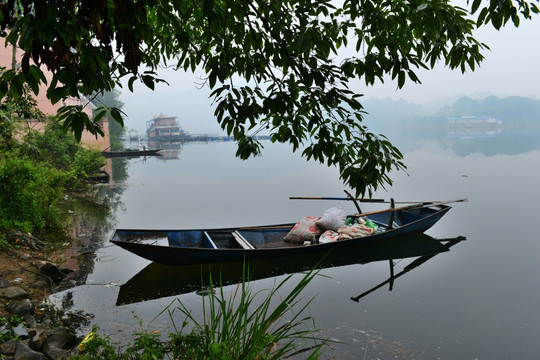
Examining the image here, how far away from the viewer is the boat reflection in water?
735 centimetres

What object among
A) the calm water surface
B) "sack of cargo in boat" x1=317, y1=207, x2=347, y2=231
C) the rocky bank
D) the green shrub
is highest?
the green shrub

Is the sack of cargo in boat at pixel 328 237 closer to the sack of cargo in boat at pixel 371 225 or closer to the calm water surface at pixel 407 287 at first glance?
the calm water surface at pixel 407 287

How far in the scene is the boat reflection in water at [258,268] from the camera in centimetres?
735

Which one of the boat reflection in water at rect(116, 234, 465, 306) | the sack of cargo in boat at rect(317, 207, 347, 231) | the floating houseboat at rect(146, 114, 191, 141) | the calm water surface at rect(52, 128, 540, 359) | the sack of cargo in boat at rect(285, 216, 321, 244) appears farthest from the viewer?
the floating houseboat at rect(146, 114, 191, 141)

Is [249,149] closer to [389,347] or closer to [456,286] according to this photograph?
[389,347]

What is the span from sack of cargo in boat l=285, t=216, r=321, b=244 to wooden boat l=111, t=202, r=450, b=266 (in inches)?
6.9

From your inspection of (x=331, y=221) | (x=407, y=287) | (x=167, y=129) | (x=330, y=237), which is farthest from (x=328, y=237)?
(x=167, y=129)

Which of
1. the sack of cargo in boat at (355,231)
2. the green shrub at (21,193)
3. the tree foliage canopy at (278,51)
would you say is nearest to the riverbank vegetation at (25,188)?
the green shrub at (21,193)

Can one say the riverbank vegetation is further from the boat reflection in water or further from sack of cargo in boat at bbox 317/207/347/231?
sack of cargo in boat at bbox 317/207/347/231

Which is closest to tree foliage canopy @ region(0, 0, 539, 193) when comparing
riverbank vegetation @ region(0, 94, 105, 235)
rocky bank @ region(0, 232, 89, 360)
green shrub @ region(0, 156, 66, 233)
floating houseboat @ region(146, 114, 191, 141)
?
rocky bank @ region(0, 232, 89, 360)

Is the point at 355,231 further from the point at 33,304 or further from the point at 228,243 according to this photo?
the point at 33,304

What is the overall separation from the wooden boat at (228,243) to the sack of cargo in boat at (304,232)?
0.18 meters

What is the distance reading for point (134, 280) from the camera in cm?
770

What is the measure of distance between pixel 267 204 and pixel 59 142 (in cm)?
969
